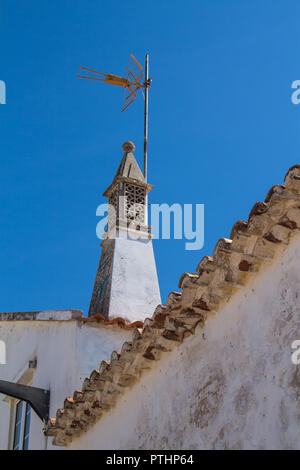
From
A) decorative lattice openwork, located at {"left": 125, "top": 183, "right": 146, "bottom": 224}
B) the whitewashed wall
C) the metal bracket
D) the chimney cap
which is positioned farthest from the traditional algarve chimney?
the metal bracket

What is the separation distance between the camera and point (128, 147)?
13789 millimetres

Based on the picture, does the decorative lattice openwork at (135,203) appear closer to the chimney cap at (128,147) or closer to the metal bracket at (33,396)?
the chimney cap at (128,147)

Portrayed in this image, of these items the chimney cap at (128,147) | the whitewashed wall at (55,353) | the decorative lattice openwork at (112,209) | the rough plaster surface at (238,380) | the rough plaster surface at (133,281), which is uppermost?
the chimney cap at (128,147)

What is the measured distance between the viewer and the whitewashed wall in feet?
27.3

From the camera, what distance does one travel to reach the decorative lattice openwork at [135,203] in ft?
39.3

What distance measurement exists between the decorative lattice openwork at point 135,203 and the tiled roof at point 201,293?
5523 mm

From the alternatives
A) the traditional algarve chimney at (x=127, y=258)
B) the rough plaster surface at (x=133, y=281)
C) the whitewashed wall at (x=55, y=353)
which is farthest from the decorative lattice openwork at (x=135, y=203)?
the whitewashed wall at (x=55, y=353)

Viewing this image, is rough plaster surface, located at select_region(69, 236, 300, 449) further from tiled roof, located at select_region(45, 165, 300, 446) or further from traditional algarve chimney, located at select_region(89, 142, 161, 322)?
traditional algarve chimney, located at select_region(89, 142, 161, 322)

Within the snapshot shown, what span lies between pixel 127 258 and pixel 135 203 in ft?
4.13

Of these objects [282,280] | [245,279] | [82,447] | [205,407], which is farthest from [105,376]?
[282,280]

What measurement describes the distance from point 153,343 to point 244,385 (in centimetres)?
153

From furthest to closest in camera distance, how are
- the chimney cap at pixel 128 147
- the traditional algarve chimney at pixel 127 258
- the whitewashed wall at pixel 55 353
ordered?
the chimney cap at pixel 128 147 → the traditional algarve chimney at pixel 127 258 → the whitewashed wall at pixel 55 353

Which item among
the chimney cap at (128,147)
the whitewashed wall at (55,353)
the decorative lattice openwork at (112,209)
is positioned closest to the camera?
Result: the whitewashed wall at (55,353)

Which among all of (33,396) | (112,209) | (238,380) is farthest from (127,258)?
(238,380)
